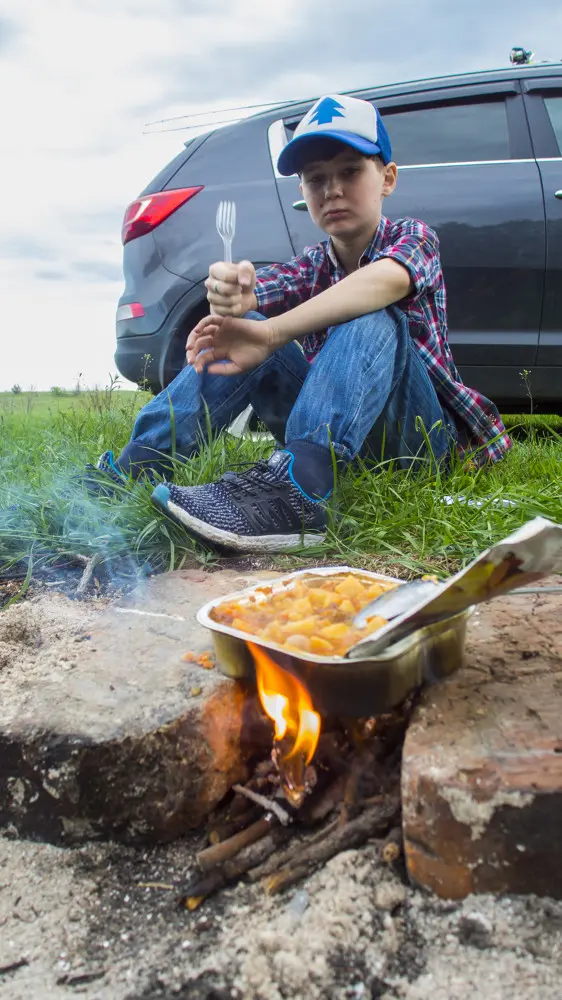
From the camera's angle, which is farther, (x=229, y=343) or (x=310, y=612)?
(x=229, y=343)

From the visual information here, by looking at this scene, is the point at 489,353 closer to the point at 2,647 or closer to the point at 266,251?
the point at 266,251

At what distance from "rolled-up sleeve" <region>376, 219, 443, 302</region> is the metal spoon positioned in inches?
48.0

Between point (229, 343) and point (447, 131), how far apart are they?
88.3 inches

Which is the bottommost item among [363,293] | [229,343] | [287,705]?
[287,705]

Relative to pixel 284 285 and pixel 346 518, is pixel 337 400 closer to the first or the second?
pixel 346 518

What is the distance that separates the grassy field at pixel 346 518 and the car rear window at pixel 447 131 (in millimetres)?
1800

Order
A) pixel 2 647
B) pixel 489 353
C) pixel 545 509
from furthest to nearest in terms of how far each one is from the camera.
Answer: pixel 489 353 < pixel 545 509 < pixel 2 647

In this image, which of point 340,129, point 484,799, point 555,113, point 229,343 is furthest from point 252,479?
point 555,113

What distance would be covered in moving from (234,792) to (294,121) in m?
3.39

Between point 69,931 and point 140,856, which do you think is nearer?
point 69,931

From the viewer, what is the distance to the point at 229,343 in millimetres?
2162

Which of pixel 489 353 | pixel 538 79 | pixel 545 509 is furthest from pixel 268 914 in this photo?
pixel 538 79

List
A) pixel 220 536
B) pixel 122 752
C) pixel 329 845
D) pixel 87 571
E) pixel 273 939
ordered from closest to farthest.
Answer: pixel 273 939 < pixel 329 845 < pixel 122 752 < pixel 220 536 < pixel 87 571

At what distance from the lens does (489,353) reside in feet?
11.6
